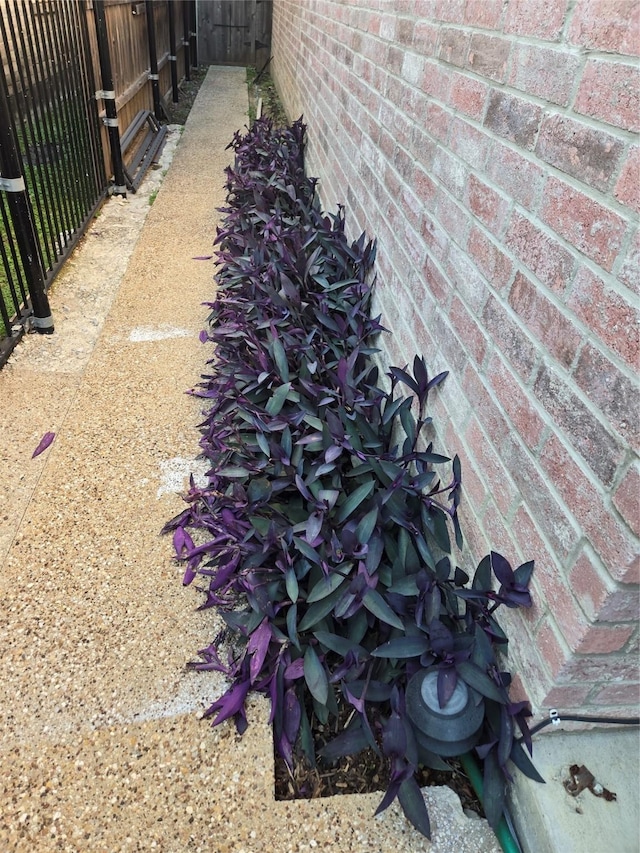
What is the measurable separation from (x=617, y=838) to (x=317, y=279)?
2414 mm

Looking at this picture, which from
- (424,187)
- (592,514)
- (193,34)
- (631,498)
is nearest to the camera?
(631,498)

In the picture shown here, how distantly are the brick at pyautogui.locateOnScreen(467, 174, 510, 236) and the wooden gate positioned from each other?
A: 42.3ft

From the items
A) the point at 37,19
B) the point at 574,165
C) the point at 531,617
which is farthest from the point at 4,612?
the point at 37,19

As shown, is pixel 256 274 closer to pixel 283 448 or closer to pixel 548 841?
pixel 283 448

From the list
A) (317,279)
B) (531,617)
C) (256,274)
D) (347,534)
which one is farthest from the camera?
(256,274)

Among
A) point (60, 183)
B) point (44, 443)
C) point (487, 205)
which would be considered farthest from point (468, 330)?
point (60, 183)

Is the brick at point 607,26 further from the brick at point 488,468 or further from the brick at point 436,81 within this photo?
the brick at point 488,468

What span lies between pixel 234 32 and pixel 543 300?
13887mm

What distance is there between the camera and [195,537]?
2.25m

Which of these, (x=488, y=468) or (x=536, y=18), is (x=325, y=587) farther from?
(x=536, y=18)

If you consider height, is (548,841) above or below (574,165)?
below

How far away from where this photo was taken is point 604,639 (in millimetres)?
1171

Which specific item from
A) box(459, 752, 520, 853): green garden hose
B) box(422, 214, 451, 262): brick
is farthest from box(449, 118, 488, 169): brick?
box(459, 752, 520, 853): green garden hose

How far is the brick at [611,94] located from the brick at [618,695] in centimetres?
111
